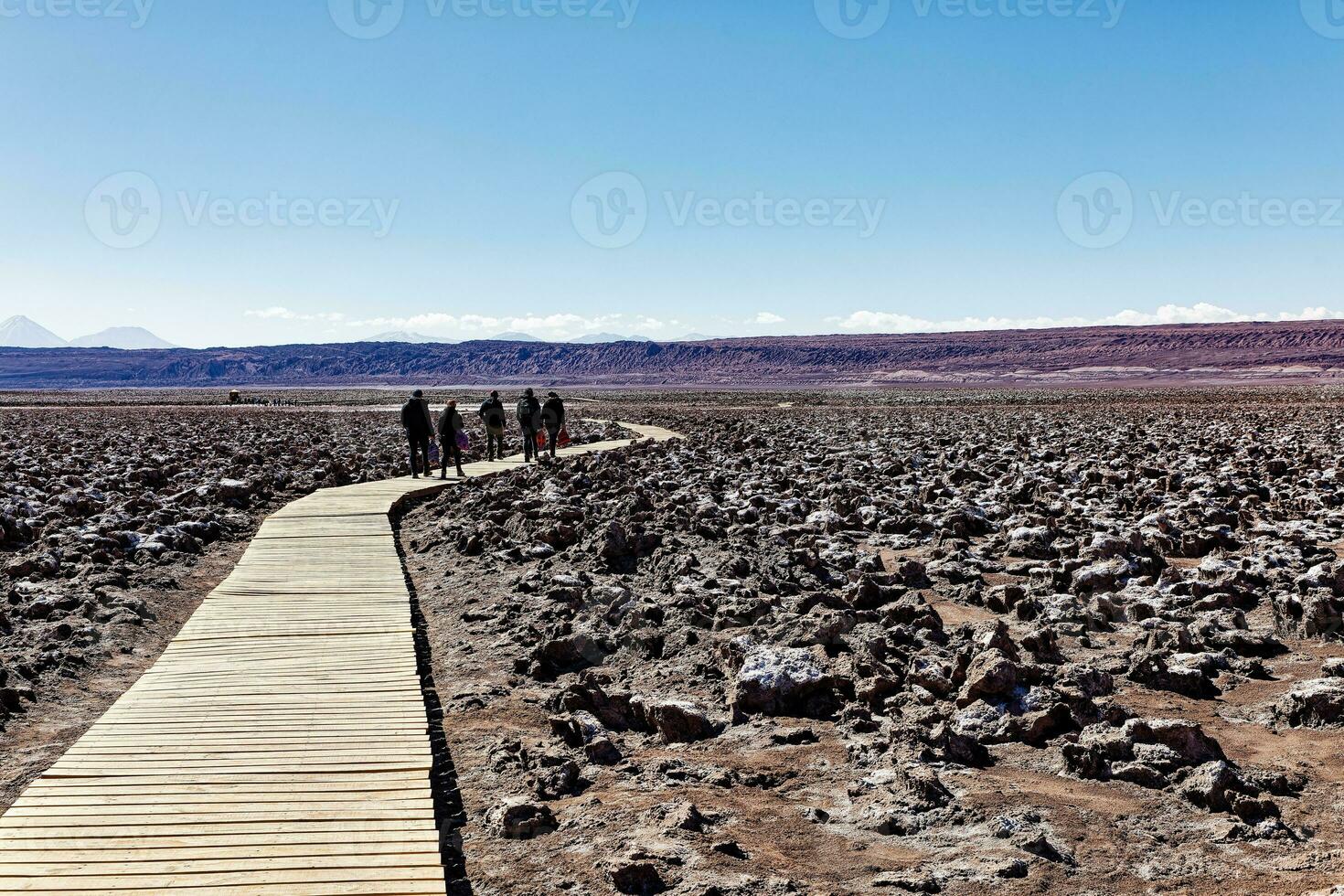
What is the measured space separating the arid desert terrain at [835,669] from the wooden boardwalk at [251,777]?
1.04ft

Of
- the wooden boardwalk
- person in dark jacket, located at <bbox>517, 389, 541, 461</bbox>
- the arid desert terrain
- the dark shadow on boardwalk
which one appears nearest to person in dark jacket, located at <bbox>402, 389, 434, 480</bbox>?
person in dark jacket, located at <bbox>517, 389, 541, 461</bbox>

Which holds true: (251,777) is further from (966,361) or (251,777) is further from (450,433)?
(966,361)

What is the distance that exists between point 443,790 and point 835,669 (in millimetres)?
2371

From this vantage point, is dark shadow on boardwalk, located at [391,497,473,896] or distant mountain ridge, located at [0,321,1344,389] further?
distant mountain ridge, located at [0,321,1344,389]

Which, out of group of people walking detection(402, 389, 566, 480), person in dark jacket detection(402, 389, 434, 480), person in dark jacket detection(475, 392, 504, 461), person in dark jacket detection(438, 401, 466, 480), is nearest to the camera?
person in dark jacket detection(402, 389, 434, 480)

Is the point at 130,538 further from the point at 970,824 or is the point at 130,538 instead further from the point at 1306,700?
the point at 1306,700

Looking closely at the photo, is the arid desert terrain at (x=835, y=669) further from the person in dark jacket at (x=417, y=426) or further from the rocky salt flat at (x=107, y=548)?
the person in dark jacket at (x=417, y=426)

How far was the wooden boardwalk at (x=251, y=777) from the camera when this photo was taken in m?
3.85

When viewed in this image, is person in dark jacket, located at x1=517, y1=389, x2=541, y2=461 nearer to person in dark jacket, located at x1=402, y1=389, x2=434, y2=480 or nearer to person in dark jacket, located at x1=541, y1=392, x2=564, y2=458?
person in dark jacket, located at x1=541, y1=392, x2=564, y2=458

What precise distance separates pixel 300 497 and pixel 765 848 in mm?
14189

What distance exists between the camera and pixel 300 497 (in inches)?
663

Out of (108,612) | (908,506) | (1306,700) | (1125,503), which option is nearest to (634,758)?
(1306,700)

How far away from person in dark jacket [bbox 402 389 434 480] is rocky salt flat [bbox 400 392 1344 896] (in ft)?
18.2

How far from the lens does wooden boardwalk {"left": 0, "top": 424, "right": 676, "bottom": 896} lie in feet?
12.6
